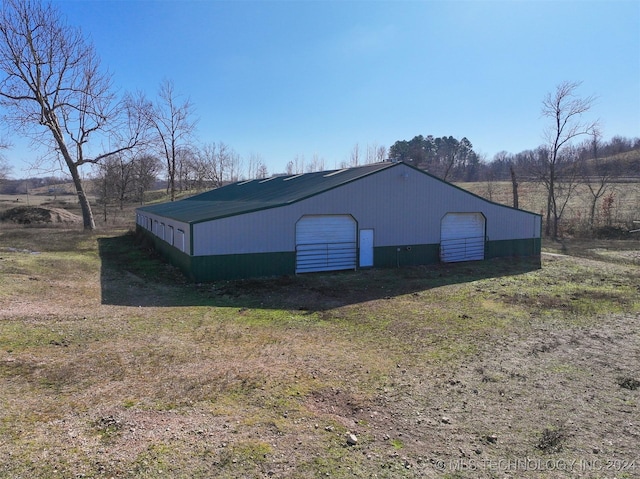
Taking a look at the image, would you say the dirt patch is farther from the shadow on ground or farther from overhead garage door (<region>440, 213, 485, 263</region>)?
overhead garage door (<region>440, 213, 485, 263</region>)

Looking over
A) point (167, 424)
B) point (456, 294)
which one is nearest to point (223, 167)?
point (456, 294)

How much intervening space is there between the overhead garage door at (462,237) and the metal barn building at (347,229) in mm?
50

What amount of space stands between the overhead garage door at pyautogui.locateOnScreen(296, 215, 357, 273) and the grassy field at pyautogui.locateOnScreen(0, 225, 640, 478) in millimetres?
3428

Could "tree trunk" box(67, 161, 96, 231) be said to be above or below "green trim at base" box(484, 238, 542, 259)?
above

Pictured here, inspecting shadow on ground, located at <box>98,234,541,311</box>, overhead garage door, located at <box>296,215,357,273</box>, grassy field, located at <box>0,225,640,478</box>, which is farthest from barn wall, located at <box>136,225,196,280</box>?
overhead garage door, located at <box>296,215,357,273</box>

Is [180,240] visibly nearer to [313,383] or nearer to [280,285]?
[280,285]

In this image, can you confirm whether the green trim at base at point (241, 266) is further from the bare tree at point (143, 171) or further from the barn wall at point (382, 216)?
the bare tree at point (143, 171)

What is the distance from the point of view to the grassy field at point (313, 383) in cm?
445

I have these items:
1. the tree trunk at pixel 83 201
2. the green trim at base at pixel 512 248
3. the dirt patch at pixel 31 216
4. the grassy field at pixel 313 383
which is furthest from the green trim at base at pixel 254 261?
the dirt patch at pixel 31 216

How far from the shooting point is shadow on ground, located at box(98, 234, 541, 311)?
40.1 feet

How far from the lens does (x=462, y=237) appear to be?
20.9 meters

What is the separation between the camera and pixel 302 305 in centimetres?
1194

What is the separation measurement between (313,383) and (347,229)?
11589 millimetres

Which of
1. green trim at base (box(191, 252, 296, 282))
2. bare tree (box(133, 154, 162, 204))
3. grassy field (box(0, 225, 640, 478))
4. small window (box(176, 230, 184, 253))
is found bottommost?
grassy field (box(0, 225, 640, 478))
